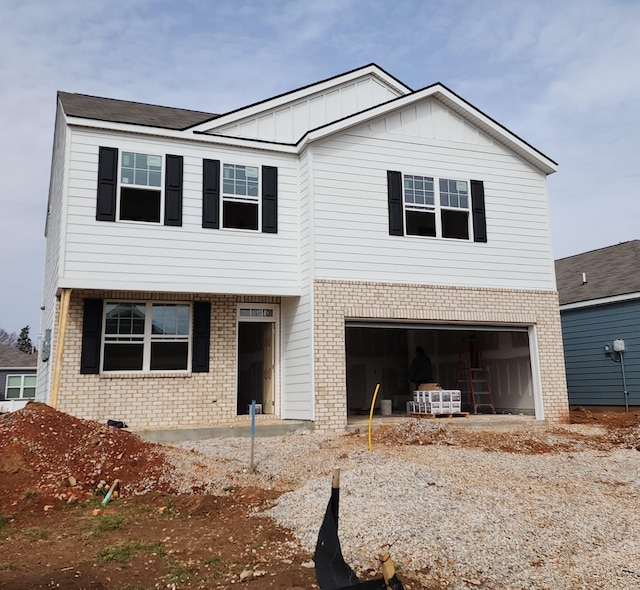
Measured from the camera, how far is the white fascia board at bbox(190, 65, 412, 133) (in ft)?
46.3

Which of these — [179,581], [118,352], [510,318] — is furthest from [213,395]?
[179,581]

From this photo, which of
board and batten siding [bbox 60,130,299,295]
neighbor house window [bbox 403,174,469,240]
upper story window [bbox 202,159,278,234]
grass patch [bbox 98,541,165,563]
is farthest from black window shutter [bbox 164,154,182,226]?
grass patch [bbox 98,541,165,563]

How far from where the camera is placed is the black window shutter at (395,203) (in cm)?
1395

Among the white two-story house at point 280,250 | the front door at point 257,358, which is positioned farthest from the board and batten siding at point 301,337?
the front door at point 257,358

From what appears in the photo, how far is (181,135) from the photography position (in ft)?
42.9

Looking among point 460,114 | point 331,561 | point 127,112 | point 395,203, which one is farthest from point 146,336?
point 331,561

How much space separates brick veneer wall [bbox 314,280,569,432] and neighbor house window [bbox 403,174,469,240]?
146cm

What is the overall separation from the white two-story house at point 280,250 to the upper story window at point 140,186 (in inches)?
1.2

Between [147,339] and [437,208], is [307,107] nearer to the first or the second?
[437,208]

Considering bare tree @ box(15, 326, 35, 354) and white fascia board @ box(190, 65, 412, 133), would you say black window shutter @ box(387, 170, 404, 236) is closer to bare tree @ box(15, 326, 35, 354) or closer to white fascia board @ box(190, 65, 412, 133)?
white fascia board @ box(190, 65, 412, 133)

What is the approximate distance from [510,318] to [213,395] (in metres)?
7.16

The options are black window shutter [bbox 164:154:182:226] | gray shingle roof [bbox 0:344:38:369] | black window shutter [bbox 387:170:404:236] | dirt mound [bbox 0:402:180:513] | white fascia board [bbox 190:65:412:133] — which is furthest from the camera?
gray shingle roof [bbox 0:344:38:369]

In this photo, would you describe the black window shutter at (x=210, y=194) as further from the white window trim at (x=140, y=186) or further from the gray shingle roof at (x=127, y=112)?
the gray shingle roof at (x=127, y=112)

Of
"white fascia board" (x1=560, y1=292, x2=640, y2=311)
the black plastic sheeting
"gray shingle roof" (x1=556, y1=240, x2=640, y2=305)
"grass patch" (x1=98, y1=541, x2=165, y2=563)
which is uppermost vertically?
"gray shingle roof" (x1=556, y1=240, x2=640, y2=305)
